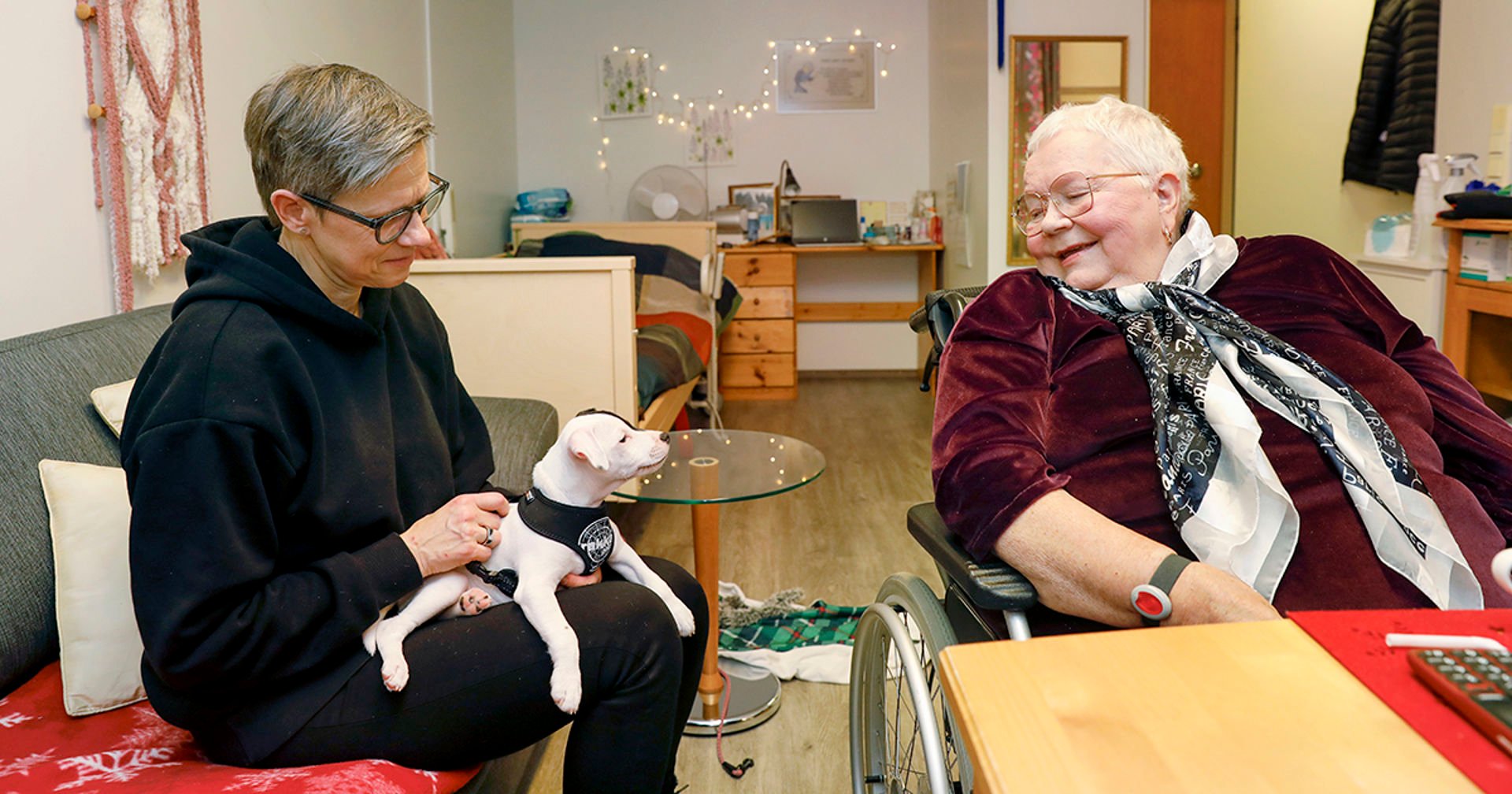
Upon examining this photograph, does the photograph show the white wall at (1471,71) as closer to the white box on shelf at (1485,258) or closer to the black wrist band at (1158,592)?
the white box on shelf at (1485,258)

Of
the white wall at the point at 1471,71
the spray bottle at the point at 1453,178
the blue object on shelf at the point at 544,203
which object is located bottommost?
the spray bottle at the point at 1453,178

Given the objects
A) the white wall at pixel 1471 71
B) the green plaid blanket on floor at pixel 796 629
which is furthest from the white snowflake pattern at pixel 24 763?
the white wall at pixel 1471 71

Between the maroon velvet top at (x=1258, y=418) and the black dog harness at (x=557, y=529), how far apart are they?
0.42 metres

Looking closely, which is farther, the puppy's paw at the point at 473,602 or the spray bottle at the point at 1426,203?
the spray bottle at the point at 1426,203

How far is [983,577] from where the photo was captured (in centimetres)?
118

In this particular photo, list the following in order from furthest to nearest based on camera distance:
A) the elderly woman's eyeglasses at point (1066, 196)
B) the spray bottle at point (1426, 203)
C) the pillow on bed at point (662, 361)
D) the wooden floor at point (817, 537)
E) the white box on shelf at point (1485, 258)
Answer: the pillow on bed at point (662, 361)
the spray bottle at point (1426, 203)
the white box on shelf at point (1485, 258)
the wooden floor at point (817, 537)
the elderly woman's eyeglasses at point (1066, 196)

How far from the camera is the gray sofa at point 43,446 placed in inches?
52.4

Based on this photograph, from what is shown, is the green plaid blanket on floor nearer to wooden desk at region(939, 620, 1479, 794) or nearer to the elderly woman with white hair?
the elderly woman with white hair

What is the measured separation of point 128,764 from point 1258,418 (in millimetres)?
1364

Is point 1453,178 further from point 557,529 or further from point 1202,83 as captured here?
point 557,529

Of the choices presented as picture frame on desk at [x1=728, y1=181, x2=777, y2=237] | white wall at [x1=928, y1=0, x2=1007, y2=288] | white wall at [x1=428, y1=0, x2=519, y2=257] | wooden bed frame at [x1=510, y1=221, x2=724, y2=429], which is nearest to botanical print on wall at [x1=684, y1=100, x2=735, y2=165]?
picture frame on desk at [x1=728, y1=181, x2=777, y2=237]

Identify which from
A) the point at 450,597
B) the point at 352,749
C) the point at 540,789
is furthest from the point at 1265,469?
the point at 540,789

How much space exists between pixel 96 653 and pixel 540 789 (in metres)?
0.77

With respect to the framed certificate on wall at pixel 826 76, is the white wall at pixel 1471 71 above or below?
below
